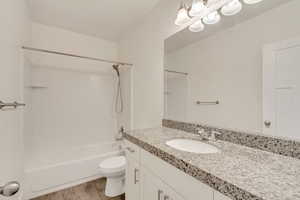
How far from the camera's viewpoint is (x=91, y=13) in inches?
76.9

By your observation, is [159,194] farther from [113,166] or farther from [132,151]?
[113,166]

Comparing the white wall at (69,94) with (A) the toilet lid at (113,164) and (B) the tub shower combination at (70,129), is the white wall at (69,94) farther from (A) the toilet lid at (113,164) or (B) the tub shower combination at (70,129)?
(A) the toilet lid at (113,164)

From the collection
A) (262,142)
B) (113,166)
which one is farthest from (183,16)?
(113,166)

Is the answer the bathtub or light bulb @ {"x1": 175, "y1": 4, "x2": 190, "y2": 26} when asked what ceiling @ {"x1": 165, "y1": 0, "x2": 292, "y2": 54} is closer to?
light bulb @ {"x1": 175, "y1": 4, "x2": 190, "y2": 26}

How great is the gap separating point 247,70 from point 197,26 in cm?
66

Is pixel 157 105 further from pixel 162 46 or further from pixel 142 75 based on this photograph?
pixel 162 46

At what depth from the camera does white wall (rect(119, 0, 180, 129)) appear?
1.76 m

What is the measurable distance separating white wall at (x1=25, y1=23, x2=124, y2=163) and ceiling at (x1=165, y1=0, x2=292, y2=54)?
1.60 meters

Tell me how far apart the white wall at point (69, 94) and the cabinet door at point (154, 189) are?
6.02ft

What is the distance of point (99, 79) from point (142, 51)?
1.11 metres

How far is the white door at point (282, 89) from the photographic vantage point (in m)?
0.78

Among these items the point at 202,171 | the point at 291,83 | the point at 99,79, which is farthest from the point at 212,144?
the point at 99,79

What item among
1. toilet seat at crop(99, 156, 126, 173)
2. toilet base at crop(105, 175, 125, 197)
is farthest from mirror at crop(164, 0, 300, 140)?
toilet base at crop(105, 175, 125, 197)

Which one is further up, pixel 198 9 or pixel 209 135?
pixel 198 9
